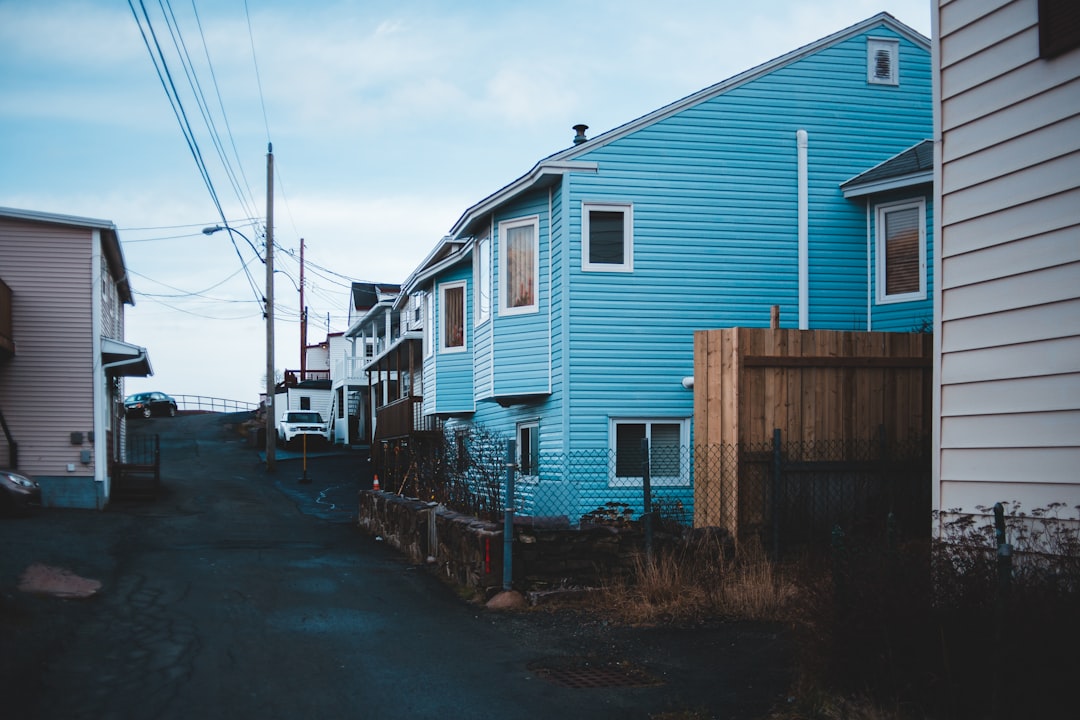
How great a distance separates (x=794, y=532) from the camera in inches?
436

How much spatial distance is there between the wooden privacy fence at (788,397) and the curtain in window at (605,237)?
4.36 m

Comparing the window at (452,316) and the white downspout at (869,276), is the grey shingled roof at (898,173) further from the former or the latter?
the window at (452,316)

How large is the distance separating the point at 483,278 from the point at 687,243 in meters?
4.30

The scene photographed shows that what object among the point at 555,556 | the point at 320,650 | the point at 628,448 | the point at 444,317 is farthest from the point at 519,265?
the point at 320,650

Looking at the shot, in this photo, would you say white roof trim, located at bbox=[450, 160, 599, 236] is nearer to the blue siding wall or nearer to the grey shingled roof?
the blue siding wall

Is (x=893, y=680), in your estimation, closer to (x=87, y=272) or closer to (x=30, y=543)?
(x=30, y=543)

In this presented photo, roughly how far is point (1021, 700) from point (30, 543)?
13.9 m

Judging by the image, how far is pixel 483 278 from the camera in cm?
1858

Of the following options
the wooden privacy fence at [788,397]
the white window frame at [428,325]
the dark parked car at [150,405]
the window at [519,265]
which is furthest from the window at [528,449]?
the dark parked car at [150,405]

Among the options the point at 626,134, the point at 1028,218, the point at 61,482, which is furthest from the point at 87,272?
the point at 1028,218

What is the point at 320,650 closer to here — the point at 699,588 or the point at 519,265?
the point at 699,588

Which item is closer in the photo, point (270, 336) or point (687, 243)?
point (687, 243)

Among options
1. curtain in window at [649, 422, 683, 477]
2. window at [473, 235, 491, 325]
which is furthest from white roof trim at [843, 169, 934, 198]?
window at [473, 235, 491, 325]

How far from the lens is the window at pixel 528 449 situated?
17250 millimetres
